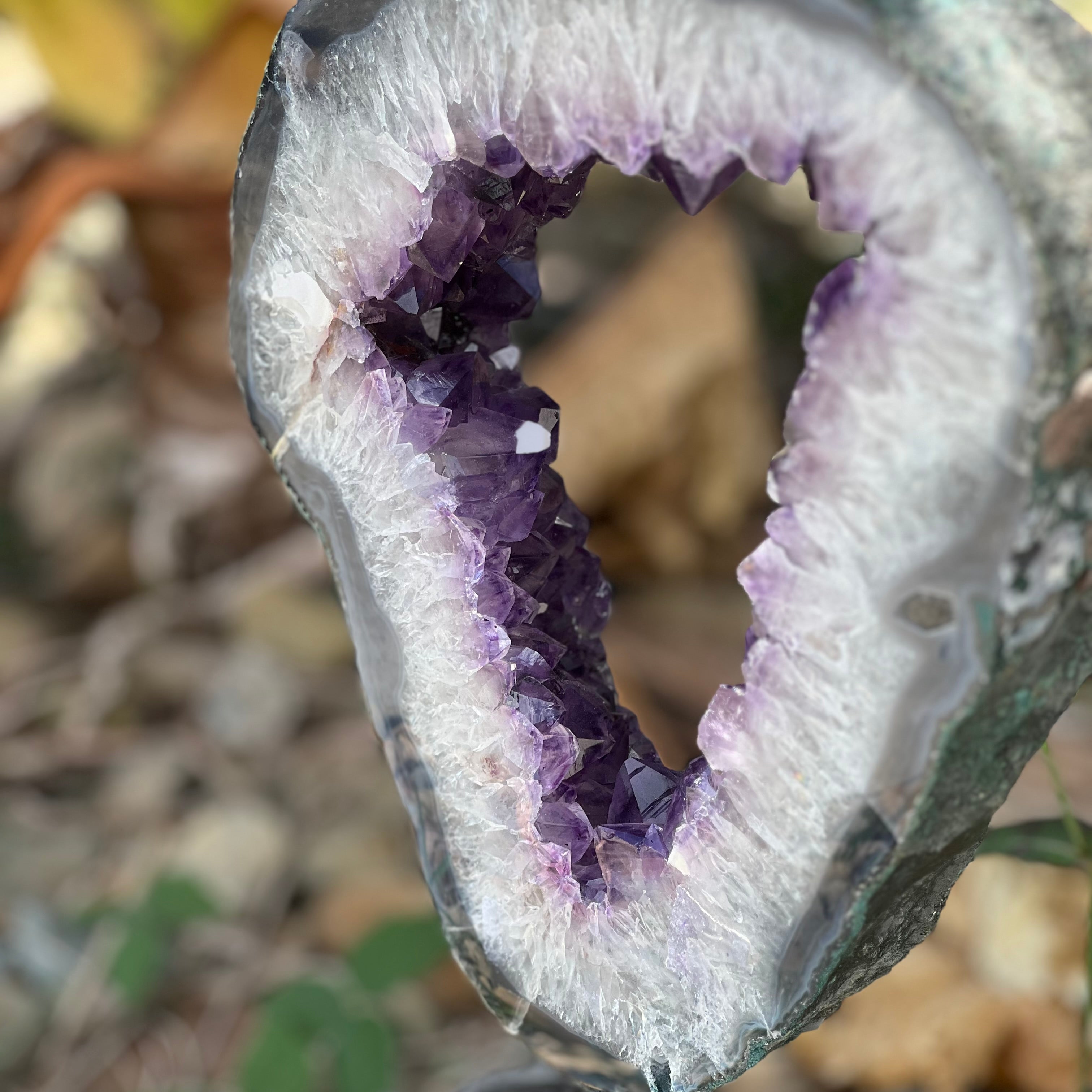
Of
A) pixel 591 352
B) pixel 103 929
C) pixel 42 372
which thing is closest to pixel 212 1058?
pixel 103 929

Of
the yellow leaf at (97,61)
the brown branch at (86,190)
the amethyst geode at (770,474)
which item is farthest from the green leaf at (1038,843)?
the yellow leaf at (97,61)

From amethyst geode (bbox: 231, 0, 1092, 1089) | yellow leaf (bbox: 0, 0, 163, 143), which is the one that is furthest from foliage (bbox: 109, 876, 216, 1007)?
yellow leaf (bbox: 0, 0, 163, 143)

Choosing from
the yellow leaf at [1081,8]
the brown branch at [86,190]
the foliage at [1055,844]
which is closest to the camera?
the foliage at [1055,844]

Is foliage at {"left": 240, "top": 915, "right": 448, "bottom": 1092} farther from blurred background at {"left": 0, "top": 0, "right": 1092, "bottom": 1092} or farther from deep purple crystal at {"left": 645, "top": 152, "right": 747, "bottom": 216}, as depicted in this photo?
deep purple crystal at {"left": 645, "top": 152, "right": 747, "bottom": 216}

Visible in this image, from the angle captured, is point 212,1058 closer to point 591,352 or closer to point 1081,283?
Answer: point 591,352

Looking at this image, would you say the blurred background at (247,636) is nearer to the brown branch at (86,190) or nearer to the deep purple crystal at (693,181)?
the brown branch at (86,190)
